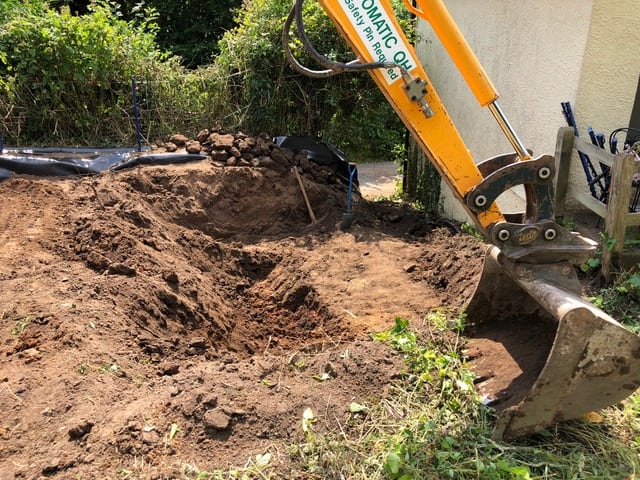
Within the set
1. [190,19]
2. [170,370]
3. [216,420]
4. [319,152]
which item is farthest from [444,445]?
[190,19]

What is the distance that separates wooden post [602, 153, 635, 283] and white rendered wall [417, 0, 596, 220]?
1073 millimetres

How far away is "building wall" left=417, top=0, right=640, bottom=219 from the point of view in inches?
205

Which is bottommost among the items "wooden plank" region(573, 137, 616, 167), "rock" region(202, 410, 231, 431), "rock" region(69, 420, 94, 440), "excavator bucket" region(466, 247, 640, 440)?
"rock" region(69, 420, 94, 440)

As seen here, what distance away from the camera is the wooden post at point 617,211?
4.56 metres

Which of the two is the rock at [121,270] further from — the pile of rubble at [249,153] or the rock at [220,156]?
the rock at [220,156]

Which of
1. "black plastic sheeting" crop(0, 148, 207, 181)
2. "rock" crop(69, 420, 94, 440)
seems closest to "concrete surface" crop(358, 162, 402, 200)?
"black plastic sheeting" crop(0, 148, 207, 181)

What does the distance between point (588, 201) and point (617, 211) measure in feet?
1.66

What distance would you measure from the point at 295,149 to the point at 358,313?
401cm

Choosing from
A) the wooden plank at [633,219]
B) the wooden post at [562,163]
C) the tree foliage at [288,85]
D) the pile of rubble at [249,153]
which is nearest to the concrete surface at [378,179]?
the tree foliage at [288,85]

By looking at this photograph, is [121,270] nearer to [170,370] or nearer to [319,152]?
[170,370]

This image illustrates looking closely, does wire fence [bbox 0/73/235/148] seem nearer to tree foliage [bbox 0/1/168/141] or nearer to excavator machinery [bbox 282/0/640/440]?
tree foliage [bbox 0/1/168/141]

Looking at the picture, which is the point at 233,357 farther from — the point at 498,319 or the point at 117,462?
the point at 498,319

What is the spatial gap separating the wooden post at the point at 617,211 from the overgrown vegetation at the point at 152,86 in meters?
5.05

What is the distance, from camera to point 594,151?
4965 mm
